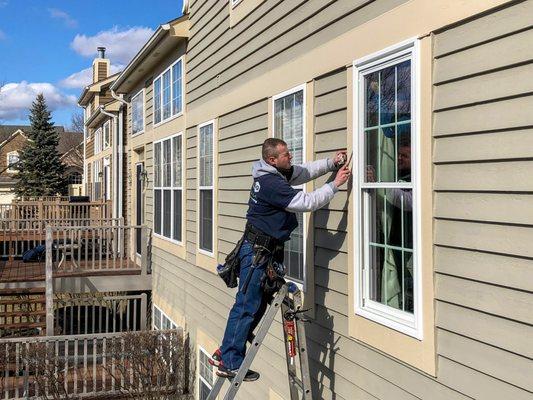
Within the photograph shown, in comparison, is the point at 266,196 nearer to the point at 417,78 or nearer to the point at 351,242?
the point at 351,242

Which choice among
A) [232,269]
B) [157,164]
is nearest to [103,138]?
[157,164]

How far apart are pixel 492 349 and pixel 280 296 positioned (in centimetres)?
159

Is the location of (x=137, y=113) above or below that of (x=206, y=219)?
above

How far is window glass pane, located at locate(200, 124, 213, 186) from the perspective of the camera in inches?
314

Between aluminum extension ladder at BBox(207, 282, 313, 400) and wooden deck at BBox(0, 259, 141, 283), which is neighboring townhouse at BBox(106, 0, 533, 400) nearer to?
aluminum extension ladder at BBox(207, 282, 313, 400)

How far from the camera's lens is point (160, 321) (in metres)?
11.5

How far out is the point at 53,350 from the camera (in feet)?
29.3

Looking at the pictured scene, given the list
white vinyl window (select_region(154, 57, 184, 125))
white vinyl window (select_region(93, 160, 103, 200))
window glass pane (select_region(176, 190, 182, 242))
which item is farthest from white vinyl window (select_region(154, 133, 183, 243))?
white vinyl window (select_region(93, 160, 103, 200))

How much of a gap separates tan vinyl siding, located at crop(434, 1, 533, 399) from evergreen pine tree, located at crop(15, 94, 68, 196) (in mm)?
45118

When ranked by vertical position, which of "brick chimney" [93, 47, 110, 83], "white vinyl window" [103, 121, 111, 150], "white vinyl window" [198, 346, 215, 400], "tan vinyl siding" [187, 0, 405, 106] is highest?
"brick chimney" [93, 47, 110, 83]

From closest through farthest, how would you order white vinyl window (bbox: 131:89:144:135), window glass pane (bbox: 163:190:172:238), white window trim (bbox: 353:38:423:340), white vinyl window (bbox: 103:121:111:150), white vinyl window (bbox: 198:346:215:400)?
white window trim (bbox: 353:38:423:340), white vinyl window (bbox: 198:346:215:400), window glass pane (bbox: 163:190:172:238), white vinyl window (bbox: 131:89:144:135), white vinyl window (bbox: 103:121:111:150)

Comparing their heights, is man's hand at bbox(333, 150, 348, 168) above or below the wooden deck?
above

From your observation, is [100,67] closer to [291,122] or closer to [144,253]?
[144,253]

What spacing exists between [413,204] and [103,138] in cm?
2443
